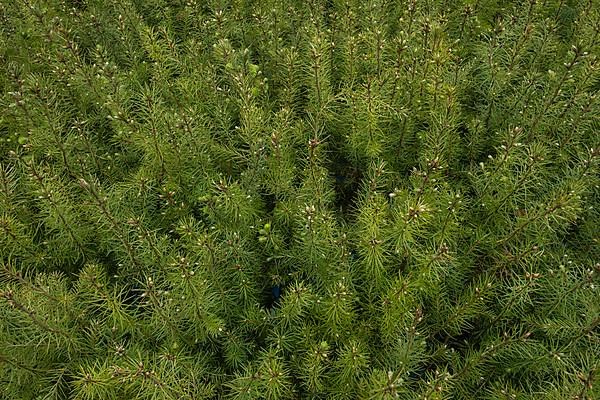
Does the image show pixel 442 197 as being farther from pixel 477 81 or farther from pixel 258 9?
pixel 258 9

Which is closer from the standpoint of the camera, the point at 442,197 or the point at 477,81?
the point at 442,197

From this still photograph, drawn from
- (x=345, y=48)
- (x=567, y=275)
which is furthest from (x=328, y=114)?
(x=567, y=275)

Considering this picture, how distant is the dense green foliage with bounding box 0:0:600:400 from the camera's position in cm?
311

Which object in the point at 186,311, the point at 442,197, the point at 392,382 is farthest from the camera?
the point at 442,197

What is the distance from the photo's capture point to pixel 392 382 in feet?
8.41

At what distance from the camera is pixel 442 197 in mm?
3479

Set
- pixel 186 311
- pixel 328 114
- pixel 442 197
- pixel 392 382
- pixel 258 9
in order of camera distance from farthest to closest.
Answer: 1. pixel 258 9
2. pixel 328 114
3. pixel 442 197
4. pixel 186 311
5. pixel 392 382

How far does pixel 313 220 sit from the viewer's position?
3.21 metres

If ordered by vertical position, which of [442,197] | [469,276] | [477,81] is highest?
[477,81]

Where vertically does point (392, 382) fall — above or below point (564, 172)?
below

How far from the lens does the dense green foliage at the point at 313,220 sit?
3113 mm

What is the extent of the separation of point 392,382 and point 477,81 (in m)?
2.73

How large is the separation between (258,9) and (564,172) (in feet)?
9.59

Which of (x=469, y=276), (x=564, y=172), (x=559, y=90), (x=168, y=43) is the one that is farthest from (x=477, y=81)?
(x=168, y=43)
